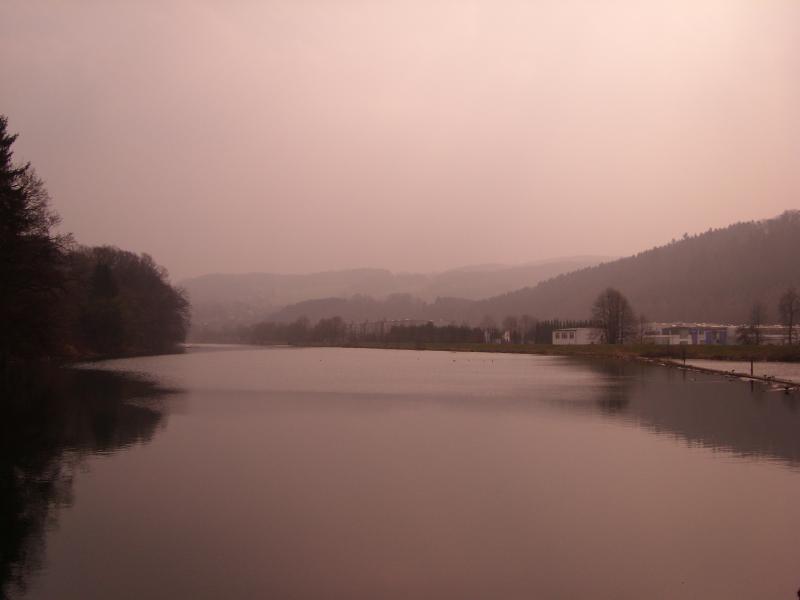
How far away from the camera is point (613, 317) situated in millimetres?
108250

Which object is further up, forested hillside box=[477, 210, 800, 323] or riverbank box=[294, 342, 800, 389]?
forested hillside box=[477, 210, 800, 323]

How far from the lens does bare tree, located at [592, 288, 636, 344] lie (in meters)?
109

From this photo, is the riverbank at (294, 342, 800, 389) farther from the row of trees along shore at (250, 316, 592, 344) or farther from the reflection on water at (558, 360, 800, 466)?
the row of trees along shore at (250, 316, 592, 344)

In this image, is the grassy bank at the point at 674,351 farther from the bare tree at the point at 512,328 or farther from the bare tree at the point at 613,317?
the bare tree at the point at 512,328

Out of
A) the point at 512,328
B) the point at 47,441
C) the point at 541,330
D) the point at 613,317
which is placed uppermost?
the point at 613,317

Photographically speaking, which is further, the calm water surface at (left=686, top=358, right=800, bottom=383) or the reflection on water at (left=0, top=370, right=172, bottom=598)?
the calm water surface at (left=686, top=358, right=800, bottom=383)

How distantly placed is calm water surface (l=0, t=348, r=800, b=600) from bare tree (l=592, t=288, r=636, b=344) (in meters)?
83.8

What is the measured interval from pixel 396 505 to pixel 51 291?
1071 inches

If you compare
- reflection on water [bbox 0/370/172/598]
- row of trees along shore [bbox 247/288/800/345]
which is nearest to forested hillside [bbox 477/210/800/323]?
row of trees along shore [bbox 247/288/800/345]

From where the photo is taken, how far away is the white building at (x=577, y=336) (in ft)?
394

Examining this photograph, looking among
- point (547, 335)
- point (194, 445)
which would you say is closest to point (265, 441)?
point (194, 445)

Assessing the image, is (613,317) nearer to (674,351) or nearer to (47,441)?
(674,351)

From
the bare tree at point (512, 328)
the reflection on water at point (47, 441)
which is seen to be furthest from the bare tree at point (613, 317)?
the reflection on water at point (47, 441)

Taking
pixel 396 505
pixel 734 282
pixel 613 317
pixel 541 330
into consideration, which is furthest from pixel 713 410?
pixel 734 282
